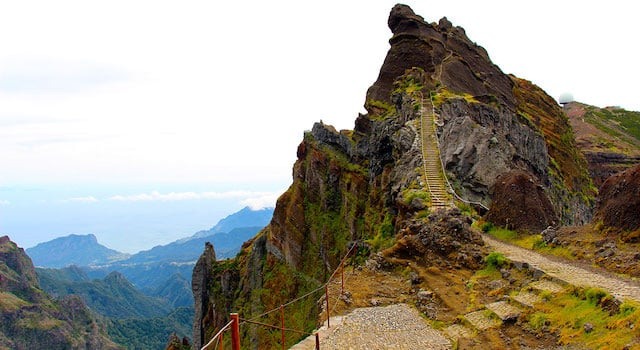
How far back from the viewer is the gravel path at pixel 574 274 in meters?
14.1

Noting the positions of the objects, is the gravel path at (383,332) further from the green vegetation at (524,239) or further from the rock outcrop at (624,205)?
the rock outcrop at (624,205)

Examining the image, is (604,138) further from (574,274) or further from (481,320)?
(481,320)

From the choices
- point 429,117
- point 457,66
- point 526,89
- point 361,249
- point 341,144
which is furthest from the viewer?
point 526,89

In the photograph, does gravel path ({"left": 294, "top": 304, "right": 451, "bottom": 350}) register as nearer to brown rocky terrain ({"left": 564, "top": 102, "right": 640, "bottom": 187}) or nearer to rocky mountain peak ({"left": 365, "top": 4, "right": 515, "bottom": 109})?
rocky mountain peak ({"left": 365, "top": 4, "right": 515, "bottom": 109})

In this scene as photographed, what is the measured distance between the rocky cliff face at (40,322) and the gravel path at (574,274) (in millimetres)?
171414

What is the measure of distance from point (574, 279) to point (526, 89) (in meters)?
67.7

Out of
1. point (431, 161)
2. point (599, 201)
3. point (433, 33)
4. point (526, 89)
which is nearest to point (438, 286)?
point (599, 201)

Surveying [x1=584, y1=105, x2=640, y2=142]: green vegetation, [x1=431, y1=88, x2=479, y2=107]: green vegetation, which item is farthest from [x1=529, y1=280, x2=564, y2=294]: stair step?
[x1=584, y1=105, x2=640, y2=142]: green vegetation

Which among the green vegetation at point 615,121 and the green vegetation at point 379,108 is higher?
the green vegetation at point 615,121

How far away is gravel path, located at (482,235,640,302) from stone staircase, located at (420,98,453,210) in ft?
23.5

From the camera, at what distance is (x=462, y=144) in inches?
1425

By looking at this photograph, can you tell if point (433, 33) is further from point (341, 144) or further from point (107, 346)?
point (107, 346)

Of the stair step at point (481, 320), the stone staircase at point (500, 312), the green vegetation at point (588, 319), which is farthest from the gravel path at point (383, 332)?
the green vegetation at point (588, 319)

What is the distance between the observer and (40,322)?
17100 cm
